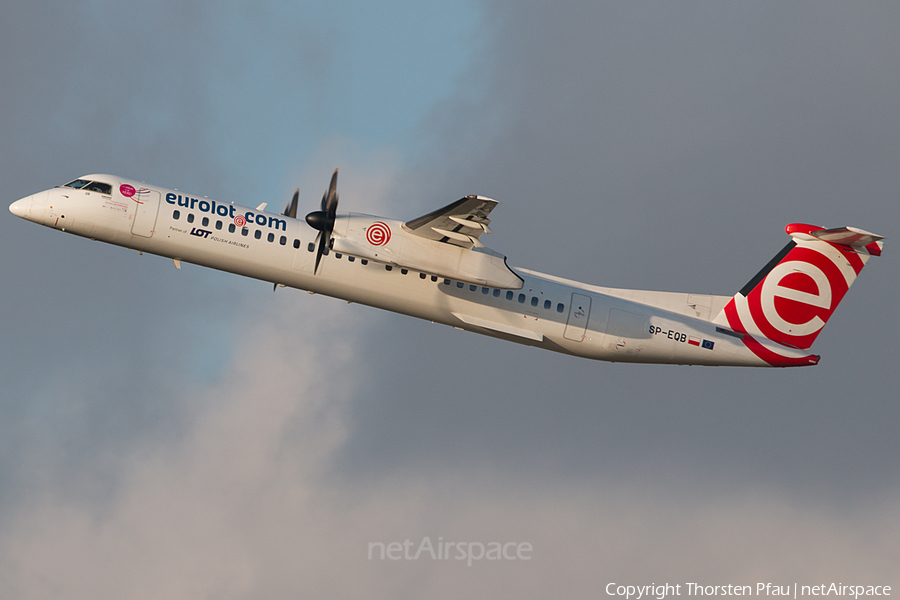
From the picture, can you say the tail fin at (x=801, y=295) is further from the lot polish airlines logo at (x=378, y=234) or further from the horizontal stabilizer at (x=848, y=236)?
the lot polish airlines logo at (x=378, y=234)

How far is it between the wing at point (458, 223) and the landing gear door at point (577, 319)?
4.52 m

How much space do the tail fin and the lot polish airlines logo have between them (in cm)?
1332

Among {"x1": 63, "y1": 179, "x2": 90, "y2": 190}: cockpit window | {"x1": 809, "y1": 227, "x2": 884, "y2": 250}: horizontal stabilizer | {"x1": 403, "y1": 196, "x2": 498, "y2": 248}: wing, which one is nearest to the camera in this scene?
{"x1": 403, "y1": 196, "x2": 498, "y2": 248}: wing

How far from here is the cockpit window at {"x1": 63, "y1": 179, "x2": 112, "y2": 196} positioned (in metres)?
30.3

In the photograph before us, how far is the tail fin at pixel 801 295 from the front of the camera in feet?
112

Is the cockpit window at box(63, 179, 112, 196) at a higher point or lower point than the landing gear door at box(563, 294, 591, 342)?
higher

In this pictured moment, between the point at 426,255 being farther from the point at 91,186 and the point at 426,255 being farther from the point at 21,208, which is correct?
the point at 21,208

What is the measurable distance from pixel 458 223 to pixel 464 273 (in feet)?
6.12

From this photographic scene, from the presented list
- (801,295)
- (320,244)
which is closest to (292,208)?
(320,244)

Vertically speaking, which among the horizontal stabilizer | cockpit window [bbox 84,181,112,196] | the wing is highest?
the horizontal stabilizer

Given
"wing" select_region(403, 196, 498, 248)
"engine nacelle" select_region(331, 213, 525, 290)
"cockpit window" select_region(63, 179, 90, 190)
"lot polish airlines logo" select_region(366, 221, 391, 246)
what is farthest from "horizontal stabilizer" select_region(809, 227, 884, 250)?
"cockpit window" select_region(63, 179, 90, 190)

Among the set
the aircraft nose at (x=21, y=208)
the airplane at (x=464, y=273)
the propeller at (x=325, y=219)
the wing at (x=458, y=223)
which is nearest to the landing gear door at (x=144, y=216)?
the airplane at (x=464, y=273)

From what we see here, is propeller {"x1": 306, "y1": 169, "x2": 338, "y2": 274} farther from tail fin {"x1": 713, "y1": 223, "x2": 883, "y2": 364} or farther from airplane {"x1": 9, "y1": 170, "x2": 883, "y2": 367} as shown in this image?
tail fin {"x1": 713, "y1": 223, "x2": 883, "y2": 364}

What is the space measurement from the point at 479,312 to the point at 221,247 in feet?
30.0
